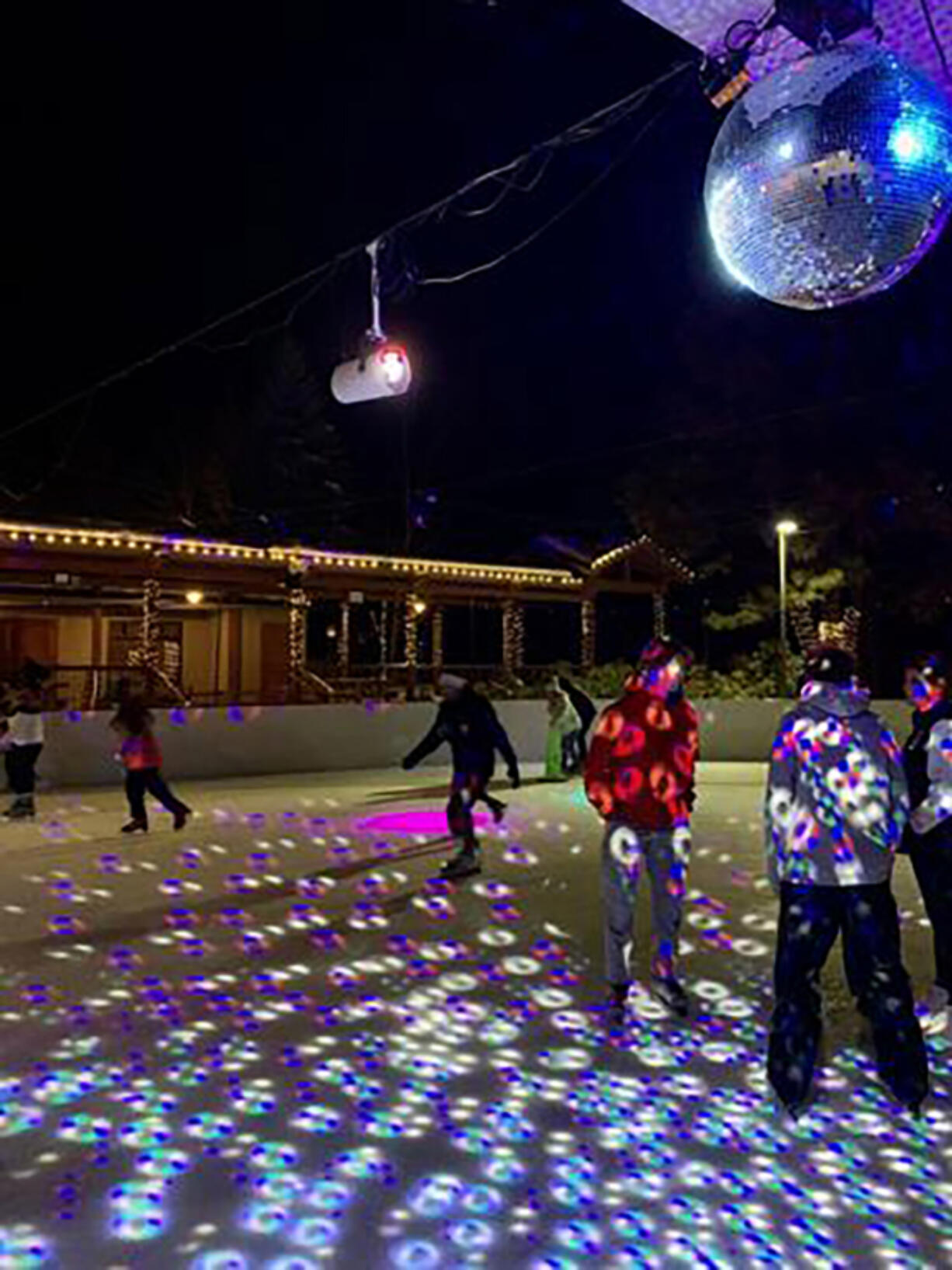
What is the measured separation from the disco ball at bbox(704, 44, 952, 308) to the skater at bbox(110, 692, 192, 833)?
22.5ft

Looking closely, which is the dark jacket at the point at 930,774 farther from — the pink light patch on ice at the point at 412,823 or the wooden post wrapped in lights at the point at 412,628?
the wooden post wrapped in lights at the point at 412,628

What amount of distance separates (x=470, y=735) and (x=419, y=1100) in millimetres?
3762

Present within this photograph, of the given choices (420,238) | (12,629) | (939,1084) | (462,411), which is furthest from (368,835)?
(462,411)

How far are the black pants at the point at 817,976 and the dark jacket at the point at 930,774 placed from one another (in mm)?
404

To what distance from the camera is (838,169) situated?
121 inches

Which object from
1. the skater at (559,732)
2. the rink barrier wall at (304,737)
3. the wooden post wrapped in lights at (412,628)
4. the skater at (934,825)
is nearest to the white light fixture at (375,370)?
the skater at (934,825)

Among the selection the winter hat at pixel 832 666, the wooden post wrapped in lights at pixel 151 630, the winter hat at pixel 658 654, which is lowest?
the winter hat at pixel 832 666

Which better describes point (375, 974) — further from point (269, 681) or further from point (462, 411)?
point (462, 411)

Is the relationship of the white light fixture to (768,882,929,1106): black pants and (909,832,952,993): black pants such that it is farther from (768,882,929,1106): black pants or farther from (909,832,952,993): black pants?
(768,882,929,1106): black pants

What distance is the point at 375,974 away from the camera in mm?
4770

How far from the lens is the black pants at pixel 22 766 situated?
9.86 meters

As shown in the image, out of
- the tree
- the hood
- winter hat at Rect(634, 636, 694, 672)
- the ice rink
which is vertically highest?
the tree

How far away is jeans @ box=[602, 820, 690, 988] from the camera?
162 inches

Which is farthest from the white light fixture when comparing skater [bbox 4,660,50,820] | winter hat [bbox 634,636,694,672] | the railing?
the railing
